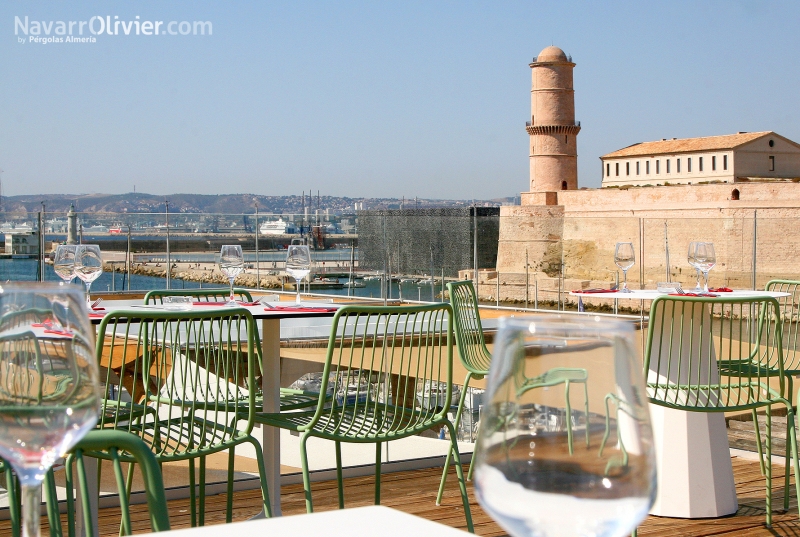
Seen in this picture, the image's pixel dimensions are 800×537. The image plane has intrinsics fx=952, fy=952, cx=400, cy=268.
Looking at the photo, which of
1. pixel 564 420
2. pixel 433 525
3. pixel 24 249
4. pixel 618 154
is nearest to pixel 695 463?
pixel 433 525

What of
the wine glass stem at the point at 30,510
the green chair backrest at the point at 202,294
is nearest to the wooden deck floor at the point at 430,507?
the green chair backrest at the point at 202,294

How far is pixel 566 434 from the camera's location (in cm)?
48

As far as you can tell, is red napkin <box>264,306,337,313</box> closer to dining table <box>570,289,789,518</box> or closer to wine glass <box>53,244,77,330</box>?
wine glass <box>53,244,77,330</box>

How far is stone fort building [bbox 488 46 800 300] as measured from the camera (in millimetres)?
24141

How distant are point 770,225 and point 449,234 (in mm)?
9636

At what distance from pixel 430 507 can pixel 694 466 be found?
→ 837 millimetres

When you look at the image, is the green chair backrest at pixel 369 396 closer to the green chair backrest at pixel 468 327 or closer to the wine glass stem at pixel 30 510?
the green chair backrest at pixel 468 327

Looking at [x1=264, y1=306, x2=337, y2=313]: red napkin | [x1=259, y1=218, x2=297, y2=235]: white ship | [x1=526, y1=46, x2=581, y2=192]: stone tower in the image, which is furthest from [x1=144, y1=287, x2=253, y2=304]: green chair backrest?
[x1=526, y1=46, x2=581, y2=192]: stone tower

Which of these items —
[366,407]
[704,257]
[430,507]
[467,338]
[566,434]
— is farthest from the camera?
[467,338]

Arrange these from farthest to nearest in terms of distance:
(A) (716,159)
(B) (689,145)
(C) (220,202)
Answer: (C) (220,202) < (B) (689,145) < (A) (716,159)

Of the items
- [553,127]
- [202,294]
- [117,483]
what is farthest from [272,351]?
[553,127]

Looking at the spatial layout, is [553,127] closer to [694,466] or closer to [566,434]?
[694,466]

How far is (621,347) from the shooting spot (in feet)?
1.58

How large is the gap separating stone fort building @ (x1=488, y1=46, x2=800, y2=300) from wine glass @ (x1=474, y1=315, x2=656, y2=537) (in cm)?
1997
